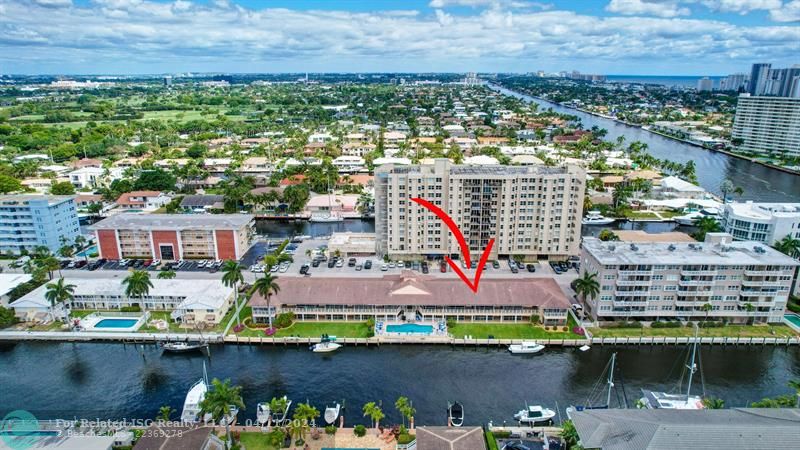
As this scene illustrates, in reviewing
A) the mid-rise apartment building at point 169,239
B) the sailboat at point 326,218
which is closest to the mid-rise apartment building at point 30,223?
the mid-rise apartment building at point 169,239

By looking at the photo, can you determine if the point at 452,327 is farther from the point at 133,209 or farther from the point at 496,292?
the point at 133,209

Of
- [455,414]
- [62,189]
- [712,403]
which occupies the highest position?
[62,189]

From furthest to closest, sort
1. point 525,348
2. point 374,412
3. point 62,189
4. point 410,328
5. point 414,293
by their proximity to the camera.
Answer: point 62,189 → point 414,293 → point 410,328 → point 525,348 → point 374,412

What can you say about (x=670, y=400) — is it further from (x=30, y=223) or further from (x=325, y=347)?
(x=30, y=223)

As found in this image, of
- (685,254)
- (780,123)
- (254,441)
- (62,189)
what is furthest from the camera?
(780,123)

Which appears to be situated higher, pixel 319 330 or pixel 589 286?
pixel 589 286

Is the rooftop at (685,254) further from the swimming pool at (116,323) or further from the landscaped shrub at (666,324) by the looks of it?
the swimming pool at (116,323)

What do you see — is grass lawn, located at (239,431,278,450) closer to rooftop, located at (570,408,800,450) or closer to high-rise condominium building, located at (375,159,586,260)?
rooftop, located at (570,408,800,450)

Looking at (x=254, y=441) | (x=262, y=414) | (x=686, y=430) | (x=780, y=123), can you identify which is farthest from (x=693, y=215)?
(x=254, y=441)
